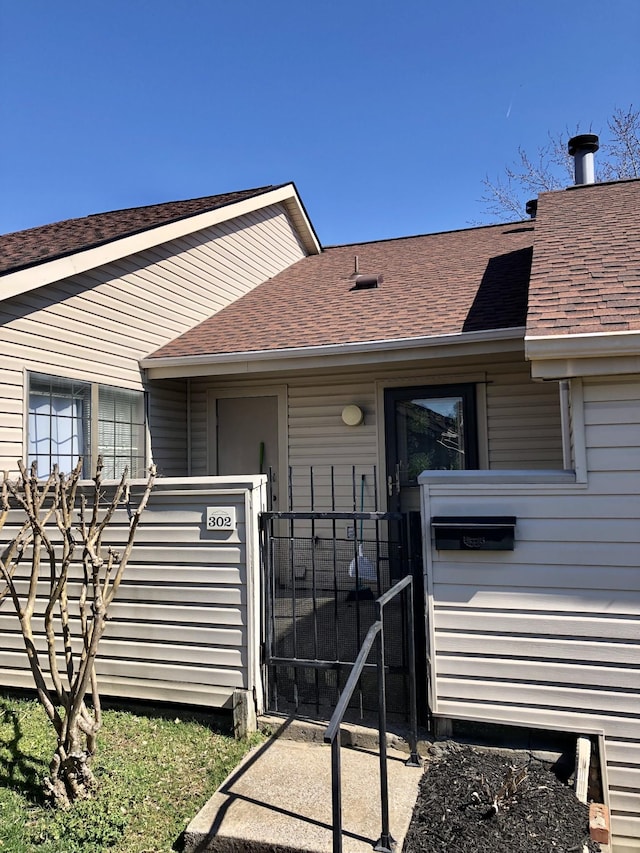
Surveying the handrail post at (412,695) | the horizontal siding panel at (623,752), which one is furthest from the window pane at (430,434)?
the horizontal siding panel at (623,752)

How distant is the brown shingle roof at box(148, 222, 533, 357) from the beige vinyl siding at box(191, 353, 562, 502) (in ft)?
1.79

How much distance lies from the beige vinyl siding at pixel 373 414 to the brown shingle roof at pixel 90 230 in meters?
2.08

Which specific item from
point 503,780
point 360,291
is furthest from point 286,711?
point 360,291

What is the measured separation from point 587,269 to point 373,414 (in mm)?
2947

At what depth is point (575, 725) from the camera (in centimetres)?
313

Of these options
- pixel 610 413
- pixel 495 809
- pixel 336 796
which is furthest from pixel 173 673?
pixel 610 413

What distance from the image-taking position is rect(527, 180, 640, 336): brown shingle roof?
3.41 metres

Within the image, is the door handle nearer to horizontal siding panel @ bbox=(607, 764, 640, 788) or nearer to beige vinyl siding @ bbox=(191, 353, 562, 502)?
beige vinyl siding @ bbox=(191, 353, 562, 502)

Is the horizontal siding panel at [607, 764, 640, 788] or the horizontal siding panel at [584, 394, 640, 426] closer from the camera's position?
the horizontal siding panel at [607, 764, 640, 788]

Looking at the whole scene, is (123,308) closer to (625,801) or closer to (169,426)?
(169,426)

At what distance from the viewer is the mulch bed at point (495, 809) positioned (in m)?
2.49

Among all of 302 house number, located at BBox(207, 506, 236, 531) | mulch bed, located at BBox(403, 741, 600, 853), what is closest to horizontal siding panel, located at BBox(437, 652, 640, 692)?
mulch bed, located at BBox(403, 741, 600, 853)

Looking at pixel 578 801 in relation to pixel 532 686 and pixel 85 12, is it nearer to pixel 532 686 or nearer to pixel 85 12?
pixel 532 686

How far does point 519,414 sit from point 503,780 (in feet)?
13.1
